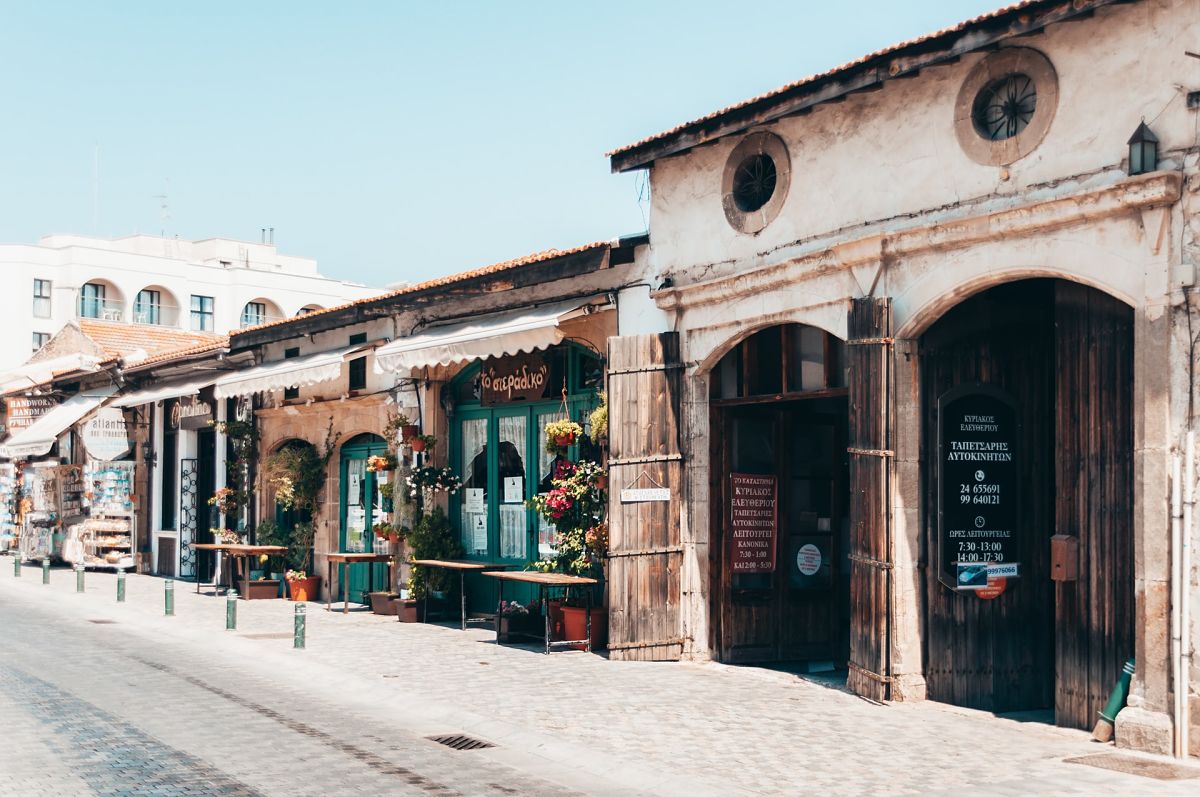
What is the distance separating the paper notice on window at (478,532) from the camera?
1703cm

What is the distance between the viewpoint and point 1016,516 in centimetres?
1066

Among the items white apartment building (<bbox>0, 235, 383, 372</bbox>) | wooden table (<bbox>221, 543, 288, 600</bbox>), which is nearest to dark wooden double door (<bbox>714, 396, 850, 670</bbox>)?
wooden table (<bbox>221, 543, 288, 600</bbox>)

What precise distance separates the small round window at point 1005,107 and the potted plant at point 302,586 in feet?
45.6

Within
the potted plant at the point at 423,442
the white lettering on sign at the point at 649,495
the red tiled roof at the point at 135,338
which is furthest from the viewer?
the red tiled roof at the point at 135,338

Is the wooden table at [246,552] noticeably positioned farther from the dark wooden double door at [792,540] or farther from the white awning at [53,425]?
the dark wooden double door at [792,540]

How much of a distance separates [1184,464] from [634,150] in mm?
6951

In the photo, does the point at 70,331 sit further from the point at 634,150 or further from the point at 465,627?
the point at 634,150

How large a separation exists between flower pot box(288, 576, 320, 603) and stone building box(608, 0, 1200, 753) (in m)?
8.83

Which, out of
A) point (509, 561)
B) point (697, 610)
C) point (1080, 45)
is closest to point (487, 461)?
point (509, 561)

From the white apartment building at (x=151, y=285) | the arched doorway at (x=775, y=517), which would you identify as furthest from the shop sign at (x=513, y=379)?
the white apartment building at (x=151, y=285)

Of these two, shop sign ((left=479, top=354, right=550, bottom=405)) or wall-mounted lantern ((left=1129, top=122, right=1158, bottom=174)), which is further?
shop sign ((left=479, top=354, right=550, bottom=405))

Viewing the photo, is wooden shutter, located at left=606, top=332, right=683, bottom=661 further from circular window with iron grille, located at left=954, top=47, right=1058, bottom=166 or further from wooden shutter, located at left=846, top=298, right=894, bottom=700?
circular window with iron grille, located at left=954, top=47, right=1058, bottom=166

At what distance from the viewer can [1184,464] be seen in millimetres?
8289

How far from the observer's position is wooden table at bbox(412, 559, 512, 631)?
51.2 ft
